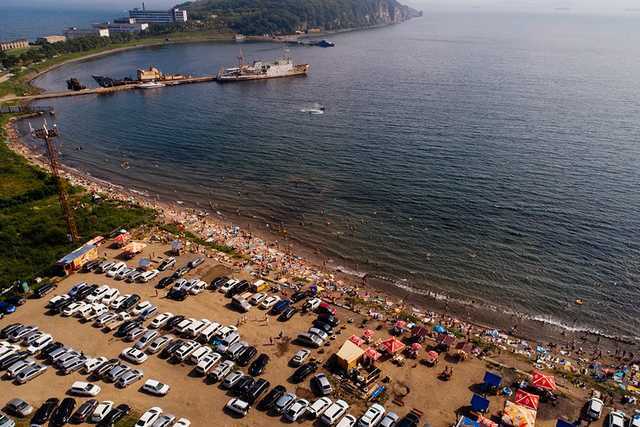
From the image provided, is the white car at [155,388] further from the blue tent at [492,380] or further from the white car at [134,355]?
the blue tent at [492,380]

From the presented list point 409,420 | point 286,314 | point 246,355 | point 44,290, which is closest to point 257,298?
point 286,314

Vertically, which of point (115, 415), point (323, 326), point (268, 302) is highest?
point (115, 415)

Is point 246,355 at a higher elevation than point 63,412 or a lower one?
lower

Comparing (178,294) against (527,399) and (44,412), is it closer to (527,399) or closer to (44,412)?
(44,412)

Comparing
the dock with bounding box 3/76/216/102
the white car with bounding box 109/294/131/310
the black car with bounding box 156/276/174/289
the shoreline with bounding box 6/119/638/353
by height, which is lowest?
the shoreline with bounding box 6/119/638/353

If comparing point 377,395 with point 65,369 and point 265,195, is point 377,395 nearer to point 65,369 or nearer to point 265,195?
point 65,369

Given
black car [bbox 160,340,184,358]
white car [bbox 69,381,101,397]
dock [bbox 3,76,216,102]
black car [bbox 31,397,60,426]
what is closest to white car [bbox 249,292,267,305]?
black car [bbox 160,340,184,358]

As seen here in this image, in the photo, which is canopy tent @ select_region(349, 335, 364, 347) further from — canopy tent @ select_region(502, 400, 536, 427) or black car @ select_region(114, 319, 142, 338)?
black car @ select_region(114, 319, 142, 338)
